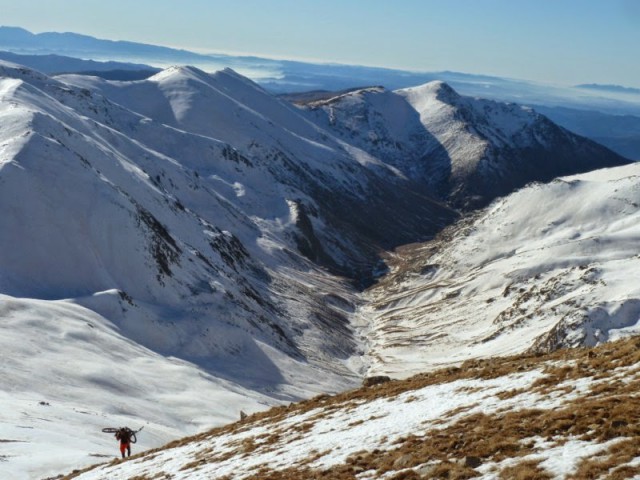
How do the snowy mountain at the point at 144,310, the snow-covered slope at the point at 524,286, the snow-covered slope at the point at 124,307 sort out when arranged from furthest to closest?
the snow-covered slope at the point at 524,286 → the snow-covered slope at the point at 124,307 → the snowy mountain at the point at 144,310

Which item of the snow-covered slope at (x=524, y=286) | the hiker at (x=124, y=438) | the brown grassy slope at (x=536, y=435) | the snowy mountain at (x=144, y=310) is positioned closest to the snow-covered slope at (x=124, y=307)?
the snowy mountain at (x=144, y=310)

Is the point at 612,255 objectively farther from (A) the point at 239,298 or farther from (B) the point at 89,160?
(B) the point at 89,160

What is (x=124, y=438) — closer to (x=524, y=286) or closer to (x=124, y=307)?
(x=124, y=307)

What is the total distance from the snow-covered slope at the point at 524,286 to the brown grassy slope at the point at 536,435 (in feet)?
258

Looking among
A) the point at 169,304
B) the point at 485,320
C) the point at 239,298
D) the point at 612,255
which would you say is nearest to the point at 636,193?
the point at 612,255

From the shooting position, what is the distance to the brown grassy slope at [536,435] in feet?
60.8

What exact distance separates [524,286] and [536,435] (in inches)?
5060

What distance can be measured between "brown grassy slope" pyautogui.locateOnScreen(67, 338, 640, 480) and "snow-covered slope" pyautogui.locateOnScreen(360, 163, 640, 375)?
78693 millimetres

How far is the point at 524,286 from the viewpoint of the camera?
145 m

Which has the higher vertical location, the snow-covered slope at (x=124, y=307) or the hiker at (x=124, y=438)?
the hiker at (x=124, y=438)

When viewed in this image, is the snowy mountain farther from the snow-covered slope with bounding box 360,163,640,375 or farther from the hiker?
the hiker

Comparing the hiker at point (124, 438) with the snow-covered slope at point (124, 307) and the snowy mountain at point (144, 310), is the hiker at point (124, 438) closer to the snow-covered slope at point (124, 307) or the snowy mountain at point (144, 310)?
the snowy mountain at point (144, 310)

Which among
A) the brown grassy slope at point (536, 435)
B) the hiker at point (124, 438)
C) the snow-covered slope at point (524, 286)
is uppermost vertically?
the brown grassy slope at point (536, 435)

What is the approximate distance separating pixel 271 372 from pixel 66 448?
2565 inches
